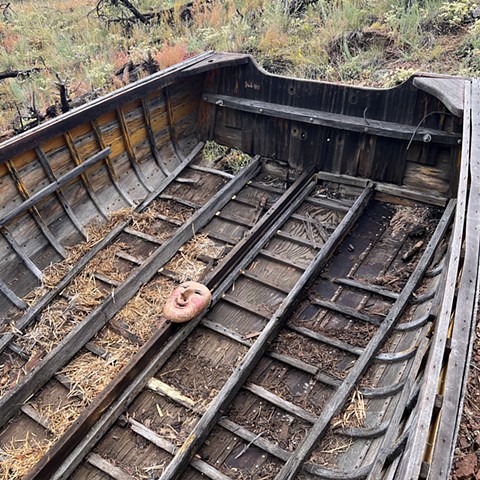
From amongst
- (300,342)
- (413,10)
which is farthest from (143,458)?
(413,10)

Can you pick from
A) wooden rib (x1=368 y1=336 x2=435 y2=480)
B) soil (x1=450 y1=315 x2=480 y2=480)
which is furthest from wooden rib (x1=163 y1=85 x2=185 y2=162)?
soil (x1=450 y1=315 x2=480 y2=480)

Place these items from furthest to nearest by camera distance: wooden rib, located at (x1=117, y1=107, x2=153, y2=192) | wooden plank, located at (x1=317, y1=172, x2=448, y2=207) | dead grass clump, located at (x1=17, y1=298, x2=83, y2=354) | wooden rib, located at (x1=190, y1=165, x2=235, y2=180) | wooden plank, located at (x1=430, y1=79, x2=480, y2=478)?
1. wooden rib, located at (x1=190, y1=165, x2=235, y2=180)
2. wooden rib, located at (x1=117, y1=107, x2=153, y2=192)
3. wooden plank, located at (x1=317, y1=172, x2=448, y2=207)
4. dead grass clump, located at (x1=17, y1=298, x2=83, y2=354)
5. wooden plank, located at (x1=430, y1=79, x2=480, y2=478)

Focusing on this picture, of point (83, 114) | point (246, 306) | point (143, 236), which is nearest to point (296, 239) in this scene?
point (246, 306)

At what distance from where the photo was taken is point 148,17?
10.4 metres

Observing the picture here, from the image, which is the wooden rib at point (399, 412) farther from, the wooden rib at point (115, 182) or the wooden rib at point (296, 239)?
the wooden rib at point (115, 182)

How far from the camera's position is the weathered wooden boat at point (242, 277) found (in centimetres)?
279

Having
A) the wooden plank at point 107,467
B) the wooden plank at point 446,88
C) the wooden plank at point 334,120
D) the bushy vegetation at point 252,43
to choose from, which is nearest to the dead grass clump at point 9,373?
the wooden plank at point 107,467

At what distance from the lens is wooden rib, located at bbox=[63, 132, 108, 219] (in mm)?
4395

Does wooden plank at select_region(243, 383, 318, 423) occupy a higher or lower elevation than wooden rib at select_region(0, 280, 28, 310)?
lower

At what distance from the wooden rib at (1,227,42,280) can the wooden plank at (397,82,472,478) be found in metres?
3.37

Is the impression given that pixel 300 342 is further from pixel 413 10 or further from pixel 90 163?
pixel 413 10

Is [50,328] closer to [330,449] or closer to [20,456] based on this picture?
[20,456]

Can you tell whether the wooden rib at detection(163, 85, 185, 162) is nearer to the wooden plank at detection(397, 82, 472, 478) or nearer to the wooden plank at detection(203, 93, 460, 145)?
the wooden plank at detection(203, 93, 460, 145)

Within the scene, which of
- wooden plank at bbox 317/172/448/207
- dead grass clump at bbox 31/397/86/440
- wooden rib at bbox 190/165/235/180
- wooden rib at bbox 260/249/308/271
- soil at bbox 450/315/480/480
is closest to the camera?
soil at bbox 450/315/480/480
